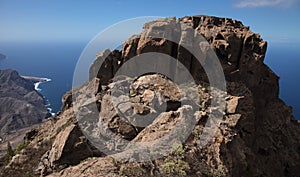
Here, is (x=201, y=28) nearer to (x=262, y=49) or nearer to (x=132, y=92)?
(x=262, y=49)

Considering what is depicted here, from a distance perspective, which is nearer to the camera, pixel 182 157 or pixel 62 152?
pixel 182 157

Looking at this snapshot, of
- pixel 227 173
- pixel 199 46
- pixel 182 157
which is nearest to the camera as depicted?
pixel 182 157

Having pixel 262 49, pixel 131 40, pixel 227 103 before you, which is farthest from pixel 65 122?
pixel 262 49

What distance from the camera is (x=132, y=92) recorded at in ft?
72.8

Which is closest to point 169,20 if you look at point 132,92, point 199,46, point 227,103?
point 199,46

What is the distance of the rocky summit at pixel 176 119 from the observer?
15.3m

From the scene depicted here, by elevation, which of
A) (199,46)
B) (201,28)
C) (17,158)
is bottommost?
(17,158)

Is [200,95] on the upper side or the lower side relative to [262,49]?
lower

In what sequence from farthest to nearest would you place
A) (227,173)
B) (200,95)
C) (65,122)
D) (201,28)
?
1. (201,28)
2. (65,122)
3. (200,95)
4. (227,173)

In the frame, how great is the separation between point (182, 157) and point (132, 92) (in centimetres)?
895

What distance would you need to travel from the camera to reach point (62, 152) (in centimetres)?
1691

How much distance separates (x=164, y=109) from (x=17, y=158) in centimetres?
1391

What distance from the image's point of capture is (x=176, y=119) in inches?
686

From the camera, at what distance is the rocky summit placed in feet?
50.1
